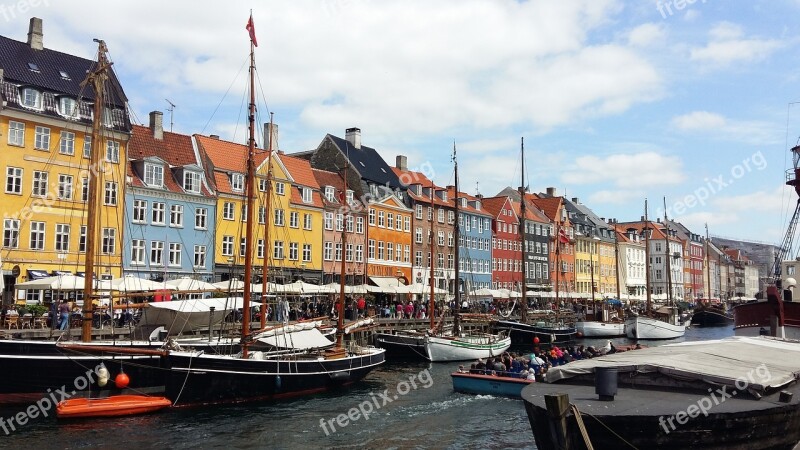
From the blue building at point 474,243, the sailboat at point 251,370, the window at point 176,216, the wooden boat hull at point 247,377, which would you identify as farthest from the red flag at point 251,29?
the blue building at point 474,243

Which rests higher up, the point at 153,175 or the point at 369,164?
the point at 369,164

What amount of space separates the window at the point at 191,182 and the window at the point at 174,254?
416cm

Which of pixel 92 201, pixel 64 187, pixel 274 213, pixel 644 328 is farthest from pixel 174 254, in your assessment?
pixel 644 328

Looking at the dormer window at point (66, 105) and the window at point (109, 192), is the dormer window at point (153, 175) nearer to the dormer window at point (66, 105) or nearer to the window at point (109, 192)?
the window at point (109, 192)

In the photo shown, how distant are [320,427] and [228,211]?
32.0m

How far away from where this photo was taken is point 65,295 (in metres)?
40.3

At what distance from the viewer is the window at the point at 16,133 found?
39.8m

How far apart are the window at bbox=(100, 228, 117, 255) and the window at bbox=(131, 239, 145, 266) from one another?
4.63 ft

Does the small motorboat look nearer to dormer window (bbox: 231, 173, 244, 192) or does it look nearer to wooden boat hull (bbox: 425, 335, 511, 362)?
wooden boat hull (bbox: 425, 335, 511, 362)

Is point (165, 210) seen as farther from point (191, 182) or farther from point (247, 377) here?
point (247, 377)

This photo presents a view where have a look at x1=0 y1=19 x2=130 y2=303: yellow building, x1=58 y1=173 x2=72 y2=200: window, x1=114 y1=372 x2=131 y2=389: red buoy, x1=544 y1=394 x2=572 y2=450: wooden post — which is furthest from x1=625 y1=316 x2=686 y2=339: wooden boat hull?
x1=544 y1=394 x2=572 y2=450: wooden post

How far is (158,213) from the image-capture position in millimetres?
46969

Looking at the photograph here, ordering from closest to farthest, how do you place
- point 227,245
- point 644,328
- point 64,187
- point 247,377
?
point 247,377 → point 64,187 → point 227,245 → point 644,328

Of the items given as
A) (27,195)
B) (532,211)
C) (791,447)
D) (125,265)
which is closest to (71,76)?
(27,195)
